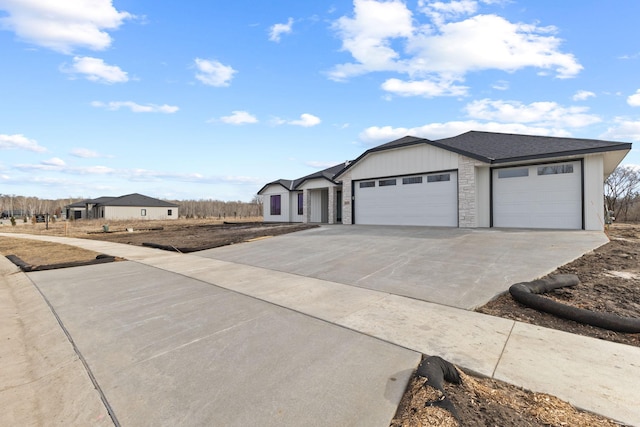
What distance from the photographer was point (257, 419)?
2.36 m

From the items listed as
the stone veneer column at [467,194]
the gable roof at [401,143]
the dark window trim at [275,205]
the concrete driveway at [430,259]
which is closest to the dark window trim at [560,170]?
the stone veneer column at [467,194]

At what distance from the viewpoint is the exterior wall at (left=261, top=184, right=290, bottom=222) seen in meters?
26.5

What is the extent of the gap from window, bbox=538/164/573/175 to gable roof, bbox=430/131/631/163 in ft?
2.41

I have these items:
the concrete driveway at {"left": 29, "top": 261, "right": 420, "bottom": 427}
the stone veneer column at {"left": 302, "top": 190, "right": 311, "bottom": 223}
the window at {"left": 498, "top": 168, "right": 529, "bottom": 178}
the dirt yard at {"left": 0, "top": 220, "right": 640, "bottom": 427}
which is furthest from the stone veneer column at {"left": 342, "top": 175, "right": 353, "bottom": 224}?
the concrete driveway at {"left": 29, "top": 261, "right": 420, "bottom": 427}

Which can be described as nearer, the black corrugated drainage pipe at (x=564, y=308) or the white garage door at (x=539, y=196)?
the black corrugated drainage pipe at (x=564, y=308)

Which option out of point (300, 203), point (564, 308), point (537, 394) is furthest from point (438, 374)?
point (300, 203)

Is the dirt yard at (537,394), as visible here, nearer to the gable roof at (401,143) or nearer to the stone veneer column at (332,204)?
the gable roof at (401,143)

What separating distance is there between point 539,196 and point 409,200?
5.69 metres

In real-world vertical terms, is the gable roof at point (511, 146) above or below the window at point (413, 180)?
above

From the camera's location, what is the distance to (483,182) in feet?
47.6

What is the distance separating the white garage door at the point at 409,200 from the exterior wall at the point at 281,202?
8.77 meters

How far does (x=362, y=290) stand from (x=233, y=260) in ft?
16.2

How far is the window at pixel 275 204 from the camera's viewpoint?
27719 millimetres

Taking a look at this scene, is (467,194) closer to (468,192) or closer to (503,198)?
(468,192)
